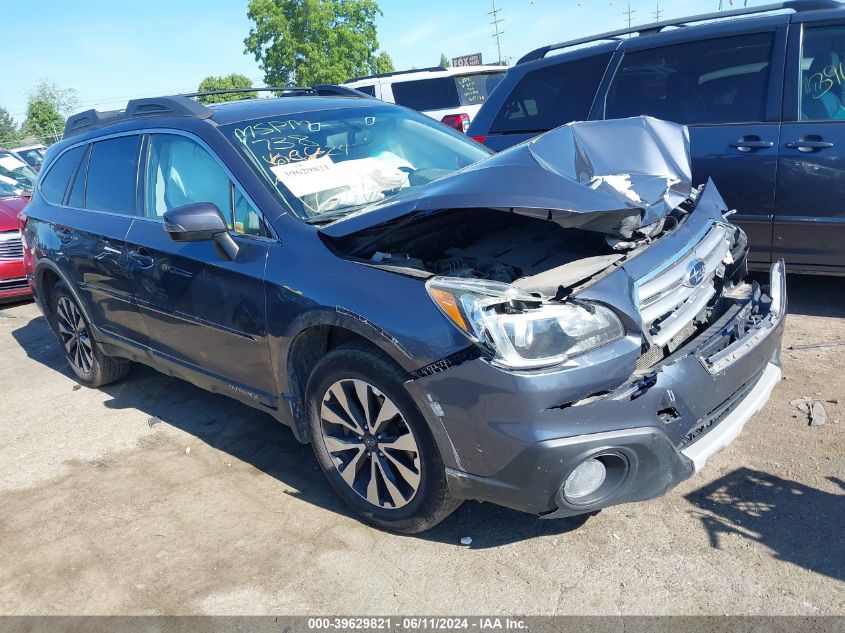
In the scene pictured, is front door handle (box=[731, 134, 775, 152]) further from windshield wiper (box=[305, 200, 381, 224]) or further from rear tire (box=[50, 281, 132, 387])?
rear tire (box=[50, 281, 132, 387])

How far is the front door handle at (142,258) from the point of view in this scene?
150 inches

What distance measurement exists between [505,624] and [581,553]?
0.48 m

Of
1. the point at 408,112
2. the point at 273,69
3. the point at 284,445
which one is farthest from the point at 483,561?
the point at 273,69

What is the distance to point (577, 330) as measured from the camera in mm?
2463

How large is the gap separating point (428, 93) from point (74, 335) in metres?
9.37

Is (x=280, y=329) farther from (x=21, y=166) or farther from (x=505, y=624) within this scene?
(x=21, y=166)

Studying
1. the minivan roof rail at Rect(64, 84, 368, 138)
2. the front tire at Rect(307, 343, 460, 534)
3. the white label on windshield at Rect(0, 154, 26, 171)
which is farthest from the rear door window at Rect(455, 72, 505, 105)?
the front tire at Rect(307, 343, 460, 534)

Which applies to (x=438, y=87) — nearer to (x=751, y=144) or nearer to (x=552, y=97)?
(x=552, y=97)

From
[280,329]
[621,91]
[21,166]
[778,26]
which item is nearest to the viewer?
[280,329]

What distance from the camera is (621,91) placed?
5.39 m

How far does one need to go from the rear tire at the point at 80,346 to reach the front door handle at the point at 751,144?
453cm

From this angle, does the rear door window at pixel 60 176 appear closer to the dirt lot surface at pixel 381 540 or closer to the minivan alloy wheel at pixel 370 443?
the dirt lot surface at pixel 381 540

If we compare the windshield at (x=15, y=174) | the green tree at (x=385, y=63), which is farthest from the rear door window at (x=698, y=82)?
the green tree at (x=385, y=63)

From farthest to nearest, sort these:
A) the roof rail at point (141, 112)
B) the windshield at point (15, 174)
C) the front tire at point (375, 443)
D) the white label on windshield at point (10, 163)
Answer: the white label on windshield at point (10, 163) → the windshield at point (15, 174) → the roof rail at point (141, 112) → the front tire at point (375, 443)
